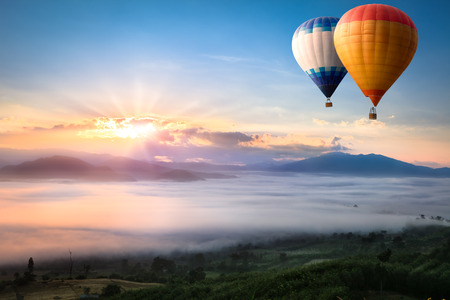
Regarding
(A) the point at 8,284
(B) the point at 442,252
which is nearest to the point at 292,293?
(B) the point at 442,252

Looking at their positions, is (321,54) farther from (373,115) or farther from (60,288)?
(60,288)

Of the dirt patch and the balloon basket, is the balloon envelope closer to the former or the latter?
the balloon basket

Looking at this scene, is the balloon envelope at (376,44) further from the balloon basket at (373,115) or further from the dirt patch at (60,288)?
the dirt patch at (60,288)

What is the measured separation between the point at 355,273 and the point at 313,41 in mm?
27171

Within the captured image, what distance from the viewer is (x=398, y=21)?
120ft

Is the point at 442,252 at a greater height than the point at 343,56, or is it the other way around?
the point at 343,56

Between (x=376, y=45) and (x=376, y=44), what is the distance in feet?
0.30

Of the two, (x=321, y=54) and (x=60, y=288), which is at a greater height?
(x=321, y=54)

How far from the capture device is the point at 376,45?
36750mm

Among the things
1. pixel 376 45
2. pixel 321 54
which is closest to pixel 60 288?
pixel 321 54

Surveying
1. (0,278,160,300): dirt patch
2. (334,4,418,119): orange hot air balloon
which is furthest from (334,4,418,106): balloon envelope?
(0,278,160,300): dirt patch

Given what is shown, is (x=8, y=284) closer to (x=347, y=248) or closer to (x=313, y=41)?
(x=313, y=41)

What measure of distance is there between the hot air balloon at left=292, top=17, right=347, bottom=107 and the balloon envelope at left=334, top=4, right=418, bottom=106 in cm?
585

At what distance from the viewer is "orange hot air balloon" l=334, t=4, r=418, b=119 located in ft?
120
